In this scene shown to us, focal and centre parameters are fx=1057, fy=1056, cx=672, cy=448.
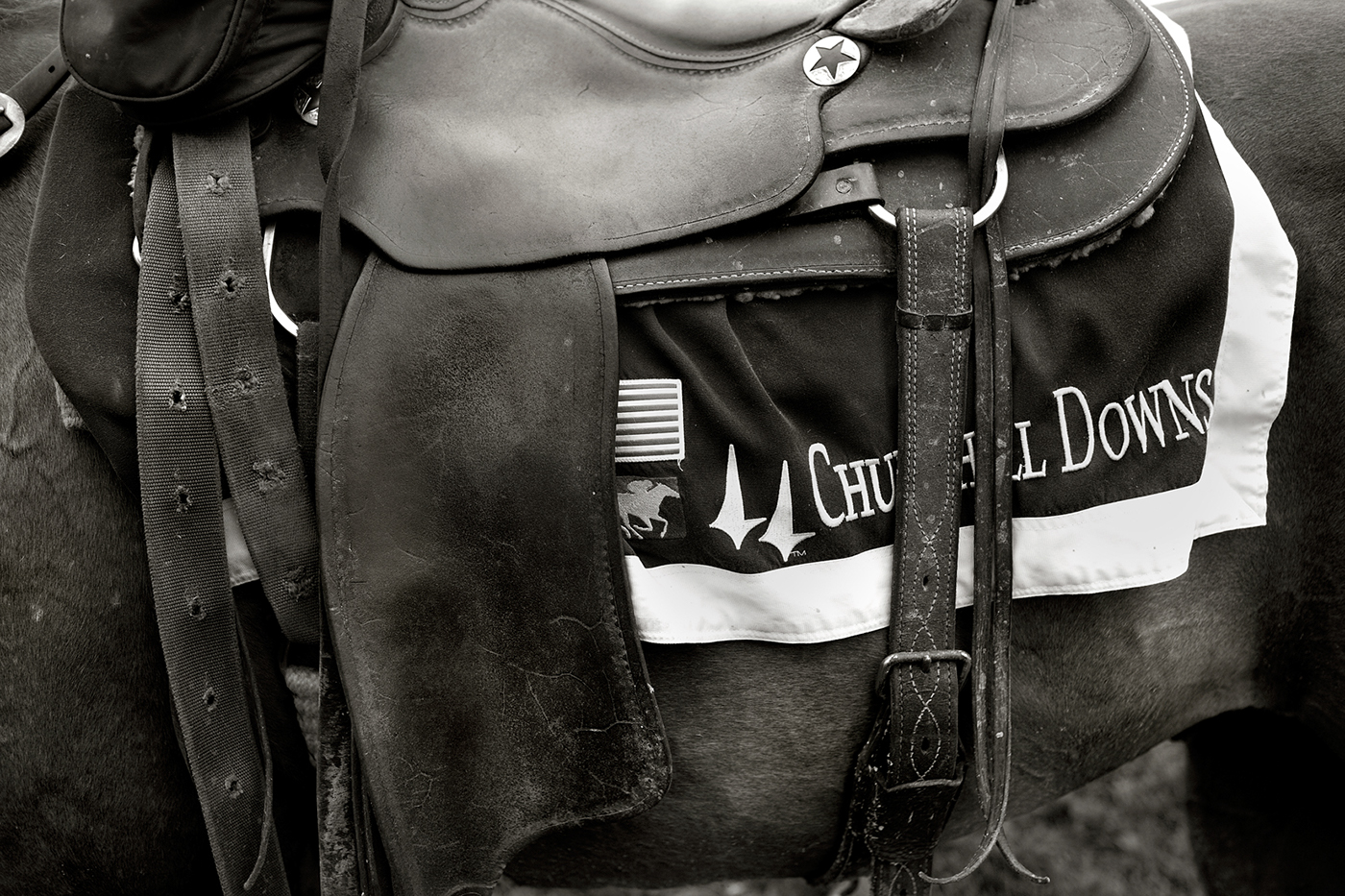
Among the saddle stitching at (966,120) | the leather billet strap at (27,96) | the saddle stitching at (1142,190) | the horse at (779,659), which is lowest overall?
the horse at (779,659)

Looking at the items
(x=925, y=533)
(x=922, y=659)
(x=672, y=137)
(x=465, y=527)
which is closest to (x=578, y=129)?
(x=672, y=137)

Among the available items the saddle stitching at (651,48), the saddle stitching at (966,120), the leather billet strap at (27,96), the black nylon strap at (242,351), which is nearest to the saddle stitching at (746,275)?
the saddle stitching at (966,120)

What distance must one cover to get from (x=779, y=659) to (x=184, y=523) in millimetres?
636

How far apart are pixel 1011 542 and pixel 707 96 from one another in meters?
0.59

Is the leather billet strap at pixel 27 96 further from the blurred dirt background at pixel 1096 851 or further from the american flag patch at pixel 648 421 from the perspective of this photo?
the blurred dirt background at pixel 1096 851

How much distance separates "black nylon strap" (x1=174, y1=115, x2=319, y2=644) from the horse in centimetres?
16

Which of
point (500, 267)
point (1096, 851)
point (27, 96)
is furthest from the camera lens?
point (1096, 851)

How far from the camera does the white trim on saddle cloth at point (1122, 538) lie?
112 centimetres

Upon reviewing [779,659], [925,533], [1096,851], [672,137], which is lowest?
[1096,851]

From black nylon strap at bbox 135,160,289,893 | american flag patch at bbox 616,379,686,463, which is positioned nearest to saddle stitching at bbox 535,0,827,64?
american flag patch at bbox 616,379,686,463

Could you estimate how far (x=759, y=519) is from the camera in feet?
3.65

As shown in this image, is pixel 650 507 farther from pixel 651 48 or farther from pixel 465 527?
pixel 651 48

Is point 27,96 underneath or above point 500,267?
above

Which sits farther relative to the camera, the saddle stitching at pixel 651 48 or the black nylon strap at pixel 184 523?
the saddle stitching at pixel 651 48
